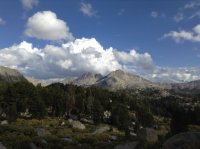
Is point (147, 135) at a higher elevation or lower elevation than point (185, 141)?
lower

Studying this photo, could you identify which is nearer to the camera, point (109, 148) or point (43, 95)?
point (109, 148)

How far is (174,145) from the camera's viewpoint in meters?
19.0

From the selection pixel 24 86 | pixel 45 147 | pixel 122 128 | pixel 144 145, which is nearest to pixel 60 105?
pixel 24 86

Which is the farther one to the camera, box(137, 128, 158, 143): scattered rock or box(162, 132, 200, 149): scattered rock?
box(137, 128, 158, 143): scattered rock

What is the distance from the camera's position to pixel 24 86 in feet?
371

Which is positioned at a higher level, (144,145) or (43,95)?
(43,95)

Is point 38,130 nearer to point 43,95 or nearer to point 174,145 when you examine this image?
point 174,145

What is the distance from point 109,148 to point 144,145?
21.6 ft

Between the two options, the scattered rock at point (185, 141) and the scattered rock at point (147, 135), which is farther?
the scattered rock at point (147, 135)

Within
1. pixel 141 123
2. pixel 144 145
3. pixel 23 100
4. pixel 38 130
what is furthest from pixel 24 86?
pixel 144 145

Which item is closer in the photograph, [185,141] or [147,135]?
[185,141]

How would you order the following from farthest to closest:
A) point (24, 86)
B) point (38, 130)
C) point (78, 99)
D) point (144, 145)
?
point (78, 99) → point (24, 86) → point (38, 130) → point (144, 145)

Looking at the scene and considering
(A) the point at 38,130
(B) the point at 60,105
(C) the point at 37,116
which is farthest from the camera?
(B) the point at 60,105

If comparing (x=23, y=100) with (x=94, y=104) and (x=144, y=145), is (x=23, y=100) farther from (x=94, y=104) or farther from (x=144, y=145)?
(x=144, y=145)
